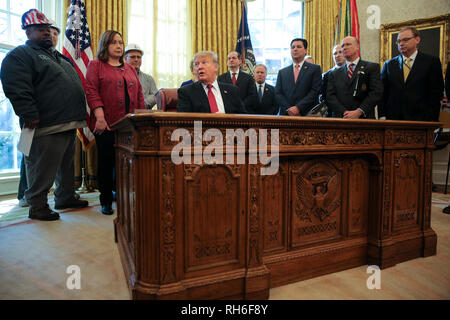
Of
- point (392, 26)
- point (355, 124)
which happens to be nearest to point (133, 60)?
point (355, 124)

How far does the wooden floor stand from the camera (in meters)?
1.75

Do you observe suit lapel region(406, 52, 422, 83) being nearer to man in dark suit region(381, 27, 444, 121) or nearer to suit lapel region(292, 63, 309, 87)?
man in dark suit region(381, 27, 444, 121)

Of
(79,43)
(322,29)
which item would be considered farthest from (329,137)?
(322,29)

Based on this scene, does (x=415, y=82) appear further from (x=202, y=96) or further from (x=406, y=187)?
(x=202, y=96)

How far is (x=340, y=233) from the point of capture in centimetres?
210

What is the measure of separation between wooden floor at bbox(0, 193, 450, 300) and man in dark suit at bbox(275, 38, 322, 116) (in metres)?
1.71

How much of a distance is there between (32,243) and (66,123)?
1258 millimetres

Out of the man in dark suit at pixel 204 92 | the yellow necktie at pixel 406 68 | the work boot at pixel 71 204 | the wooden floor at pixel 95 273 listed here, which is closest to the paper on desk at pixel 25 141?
the wooden floor at pixel 95 273

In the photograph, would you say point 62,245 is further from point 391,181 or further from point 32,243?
point 391,181

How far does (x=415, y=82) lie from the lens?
10.4ft

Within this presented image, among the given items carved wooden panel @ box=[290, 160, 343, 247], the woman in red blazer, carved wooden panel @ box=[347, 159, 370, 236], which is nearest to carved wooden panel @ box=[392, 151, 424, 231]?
carved wooden panel @ box=[347, 159, 370, 236]

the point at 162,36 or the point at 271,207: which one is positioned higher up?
the point at 162,36

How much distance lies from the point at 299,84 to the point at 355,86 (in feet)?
2.20

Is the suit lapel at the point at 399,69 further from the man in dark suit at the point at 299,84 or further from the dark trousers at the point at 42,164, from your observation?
the dark trousers at the point at 42,164
